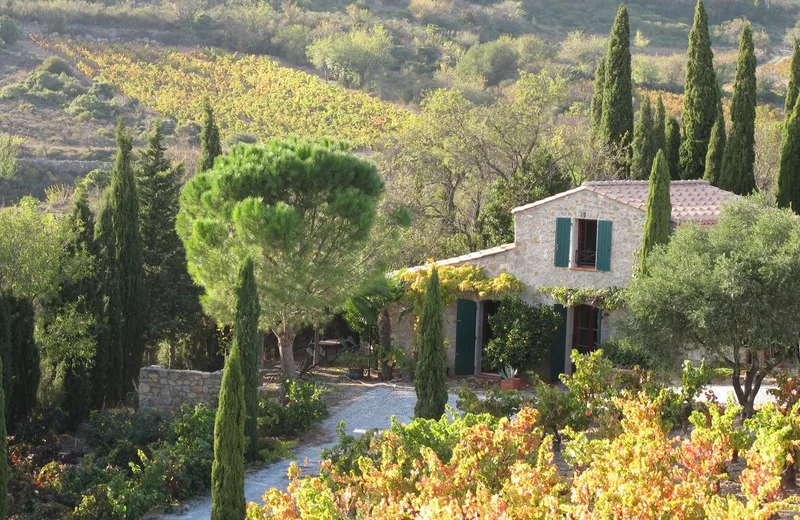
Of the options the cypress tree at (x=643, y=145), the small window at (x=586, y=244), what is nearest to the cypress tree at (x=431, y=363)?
the small window at (x=586, y=244)

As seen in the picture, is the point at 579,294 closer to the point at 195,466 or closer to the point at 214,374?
the point at 214,374

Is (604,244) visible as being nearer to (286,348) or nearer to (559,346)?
(559,346)

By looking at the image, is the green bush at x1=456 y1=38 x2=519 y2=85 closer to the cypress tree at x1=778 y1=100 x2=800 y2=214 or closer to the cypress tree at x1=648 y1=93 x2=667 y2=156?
the cypress tree at x1=648 y1=93 x2=667 y2=156

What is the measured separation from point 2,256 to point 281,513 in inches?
484

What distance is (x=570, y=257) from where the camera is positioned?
2405cm

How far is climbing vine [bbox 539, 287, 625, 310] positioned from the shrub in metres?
0.39

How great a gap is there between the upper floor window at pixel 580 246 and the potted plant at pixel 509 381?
2613 mm

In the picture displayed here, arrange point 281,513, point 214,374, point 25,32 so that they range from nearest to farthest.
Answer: point 281,513 < point 214,374 < point 25,32

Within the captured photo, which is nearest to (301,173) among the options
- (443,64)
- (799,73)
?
(799,73)

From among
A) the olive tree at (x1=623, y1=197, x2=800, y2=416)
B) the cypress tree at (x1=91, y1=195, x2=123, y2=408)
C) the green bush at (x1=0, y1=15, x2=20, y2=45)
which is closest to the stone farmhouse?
the olive tree at (x1=623, y1=197, x2=800, y2=416)

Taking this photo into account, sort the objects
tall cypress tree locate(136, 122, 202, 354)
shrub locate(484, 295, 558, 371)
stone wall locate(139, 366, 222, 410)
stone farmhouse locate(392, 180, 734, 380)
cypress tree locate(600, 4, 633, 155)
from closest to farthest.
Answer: stone wall locate(139, 366, 222, 410), stone farmhouse locate(392, 180, 734, 380), shrub locate(484, 295, 558, 371), tall cypress tree locate(136, 122, 202, 354), cypress tree locate(600, 4, 633, 155)

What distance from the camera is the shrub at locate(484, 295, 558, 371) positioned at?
24.4m

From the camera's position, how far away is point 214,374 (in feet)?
69.1

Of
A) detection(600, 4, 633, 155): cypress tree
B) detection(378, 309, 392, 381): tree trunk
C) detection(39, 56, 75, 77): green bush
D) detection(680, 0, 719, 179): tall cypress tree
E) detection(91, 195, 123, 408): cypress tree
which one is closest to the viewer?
detection(91, 195, 123, 408): cypress tree
